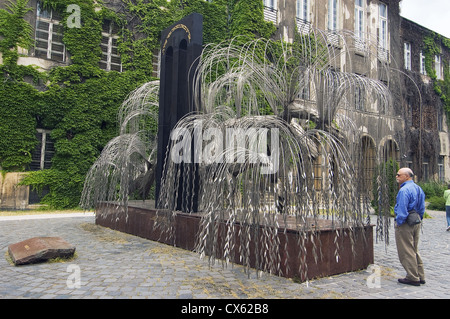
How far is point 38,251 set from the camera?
17.8ft

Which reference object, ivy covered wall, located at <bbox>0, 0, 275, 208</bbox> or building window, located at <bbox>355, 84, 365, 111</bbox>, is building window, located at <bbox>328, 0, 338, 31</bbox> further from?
building window, located at <bbox>355, 84, 365, 111</bbox>

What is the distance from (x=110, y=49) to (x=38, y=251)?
1151cm

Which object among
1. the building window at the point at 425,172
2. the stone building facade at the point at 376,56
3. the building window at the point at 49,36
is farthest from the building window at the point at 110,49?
the building window at the point at 425,172

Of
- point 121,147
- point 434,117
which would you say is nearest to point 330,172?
point 121,147

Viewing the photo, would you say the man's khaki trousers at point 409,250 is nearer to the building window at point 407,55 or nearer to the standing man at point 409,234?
the standing man at point 409,234

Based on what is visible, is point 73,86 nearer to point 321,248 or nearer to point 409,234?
point 321,248

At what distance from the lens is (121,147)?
8.43 metres

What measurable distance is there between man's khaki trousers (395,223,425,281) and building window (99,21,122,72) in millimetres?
13225

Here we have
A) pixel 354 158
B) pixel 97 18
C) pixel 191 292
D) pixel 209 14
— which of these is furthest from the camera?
pixel 209 14

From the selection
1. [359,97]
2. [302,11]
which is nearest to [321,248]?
[359,97]

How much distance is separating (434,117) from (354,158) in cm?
2319

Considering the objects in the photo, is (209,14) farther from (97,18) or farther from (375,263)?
(375,263)

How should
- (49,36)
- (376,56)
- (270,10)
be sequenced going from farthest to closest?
(270,10)
(49,36)
(376,56)
